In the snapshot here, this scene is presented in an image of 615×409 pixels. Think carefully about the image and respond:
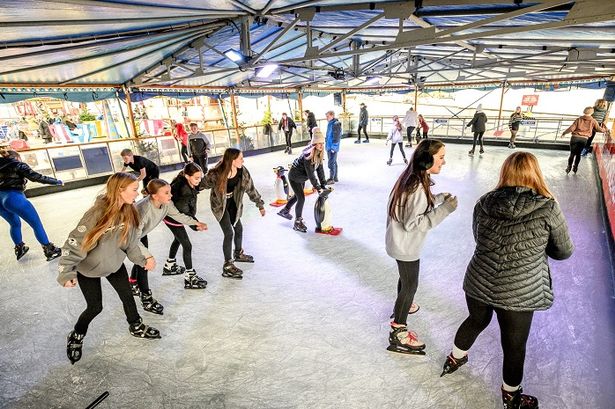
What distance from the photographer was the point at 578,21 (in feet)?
8.68

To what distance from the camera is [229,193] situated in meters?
3.14

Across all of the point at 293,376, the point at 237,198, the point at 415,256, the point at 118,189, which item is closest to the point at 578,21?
the point at 415,256

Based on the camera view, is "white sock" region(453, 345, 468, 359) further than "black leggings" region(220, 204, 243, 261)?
No

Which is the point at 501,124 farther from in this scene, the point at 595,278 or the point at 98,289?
the point at 98,289

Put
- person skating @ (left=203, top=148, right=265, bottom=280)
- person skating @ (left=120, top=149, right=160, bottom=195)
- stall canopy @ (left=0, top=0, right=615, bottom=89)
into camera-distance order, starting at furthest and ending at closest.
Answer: person skating @ (left=120, top=149, right=160, bottom=195) < stall canopy @ (left=0, top=0, right=615, bottom=89) < person skating @ (left=203, top=148, right=265, bottom=280)

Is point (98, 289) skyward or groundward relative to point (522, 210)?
groundward

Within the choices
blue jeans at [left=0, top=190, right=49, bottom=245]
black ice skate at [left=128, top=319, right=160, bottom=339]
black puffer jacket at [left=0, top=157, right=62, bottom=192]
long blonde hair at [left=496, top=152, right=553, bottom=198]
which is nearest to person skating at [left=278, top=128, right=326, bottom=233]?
black ice skate at [left=128, top=319, right=160, bottom=339]

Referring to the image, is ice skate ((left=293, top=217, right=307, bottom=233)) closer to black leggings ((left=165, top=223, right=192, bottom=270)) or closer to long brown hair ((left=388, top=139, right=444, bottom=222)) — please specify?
black leggings ((left=165, top=223, right=192, bottom=270))

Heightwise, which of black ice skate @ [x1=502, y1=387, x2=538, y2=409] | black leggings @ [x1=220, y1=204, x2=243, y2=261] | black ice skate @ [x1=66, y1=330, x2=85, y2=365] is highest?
black leggings @ [x1=220, y1=204, x2=243, y2=261]

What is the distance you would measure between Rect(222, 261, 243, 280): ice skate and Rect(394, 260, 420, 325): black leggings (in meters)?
1.77

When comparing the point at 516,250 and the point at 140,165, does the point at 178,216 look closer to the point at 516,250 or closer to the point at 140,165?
the point at 140,165

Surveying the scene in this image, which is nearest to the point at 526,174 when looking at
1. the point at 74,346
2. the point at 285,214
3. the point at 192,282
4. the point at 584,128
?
the point at 192,282

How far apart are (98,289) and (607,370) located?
11.6 ft

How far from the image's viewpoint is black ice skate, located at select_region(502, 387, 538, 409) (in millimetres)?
1743
